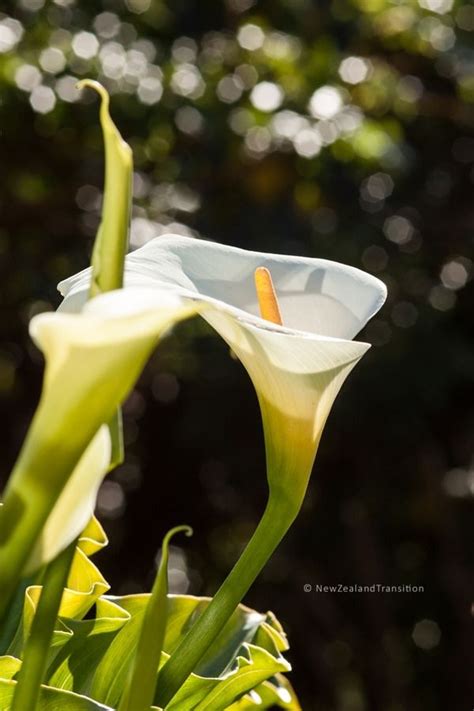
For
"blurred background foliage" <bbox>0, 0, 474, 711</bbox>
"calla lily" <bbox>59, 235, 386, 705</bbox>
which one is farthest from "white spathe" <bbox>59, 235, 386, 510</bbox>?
"blurred background foliage" <bbox>0, 0, 474, 711</bbox>

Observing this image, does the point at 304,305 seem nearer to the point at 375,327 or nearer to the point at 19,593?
the point at 19,593

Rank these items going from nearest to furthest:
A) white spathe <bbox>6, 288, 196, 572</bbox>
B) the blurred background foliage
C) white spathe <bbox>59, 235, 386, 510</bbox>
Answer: white spathe <bbox>6, 288, 196, 572</bbox> < white spathe <bbox>59, 235, 386, 510</bbox> < the blurred background foliage

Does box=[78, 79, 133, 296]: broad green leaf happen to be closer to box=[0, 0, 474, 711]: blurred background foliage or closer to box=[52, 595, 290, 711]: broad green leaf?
box=[52, 595, 290, 711]: broad green leaf

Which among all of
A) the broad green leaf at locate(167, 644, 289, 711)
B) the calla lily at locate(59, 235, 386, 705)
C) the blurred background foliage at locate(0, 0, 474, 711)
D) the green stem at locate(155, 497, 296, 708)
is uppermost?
the calla lily at locate(59, 235, 386, 705)

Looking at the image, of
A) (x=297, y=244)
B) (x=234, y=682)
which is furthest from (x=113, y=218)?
(x=297, y=244)

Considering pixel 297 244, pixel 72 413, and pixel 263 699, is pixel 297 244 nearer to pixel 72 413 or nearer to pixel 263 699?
pixel 263 699

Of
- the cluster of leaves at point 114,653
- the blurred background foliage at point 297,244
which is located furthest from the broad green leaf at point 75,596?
the blurred background foliage at point 297,244
